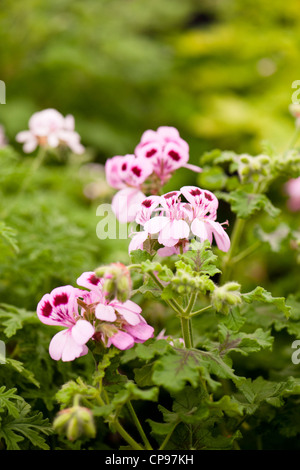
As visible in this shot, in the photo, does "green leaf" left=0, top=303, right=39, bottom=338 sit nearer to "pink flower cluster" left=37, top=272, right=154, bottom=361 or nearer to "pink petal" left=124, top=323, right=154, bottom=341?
"pink flower cluster" left=37, top=272, right=154, bottom=361

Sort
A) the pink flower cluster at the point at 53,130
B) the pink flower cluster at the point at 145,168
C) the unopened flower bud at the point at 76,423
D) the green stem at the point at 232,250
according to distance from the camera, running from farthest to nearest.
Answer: the pink flower cluster at the point at 53,130, the green stem at the point at 232,250, the pink flower cluster at the point at 145,168, the unopened flower bud at the point at 76,423

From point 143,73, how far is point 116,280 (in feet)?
11.0

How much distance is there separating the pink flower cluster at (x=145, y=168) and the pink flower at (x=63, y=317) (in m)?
0.32

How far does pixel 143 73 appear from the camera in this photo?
3906mm

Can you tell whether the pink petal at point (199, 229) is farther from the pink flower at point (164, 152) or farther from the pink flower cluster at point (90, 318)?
the pink flower at point (164, 152)

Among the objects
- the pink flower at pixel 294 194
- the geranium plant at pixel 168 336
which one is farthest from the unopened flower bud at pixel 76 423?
the pink flower at pixel 294 194

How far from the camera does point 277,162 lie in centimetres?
125

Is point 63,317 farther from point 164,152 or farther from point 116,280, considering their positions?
point 164,152

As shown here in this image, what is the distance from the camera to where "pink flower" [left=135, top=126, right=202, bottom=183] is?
1228 mm

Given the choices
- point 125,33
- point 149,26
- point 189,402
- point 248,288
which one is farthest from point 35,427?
point 149,26

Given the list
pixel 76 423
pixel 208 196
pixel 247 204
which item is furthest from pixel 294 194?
pixel 76 423

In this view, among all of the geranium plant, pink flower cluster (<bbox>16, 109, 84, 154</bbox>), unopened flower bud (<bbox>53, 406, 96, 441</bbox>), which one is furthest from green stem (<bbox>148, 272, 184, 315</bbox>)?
pink flower cluster (<bbox>16, 109, 84, 154</bbox>)

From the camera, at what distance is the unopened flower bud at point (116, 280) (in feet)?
2.76

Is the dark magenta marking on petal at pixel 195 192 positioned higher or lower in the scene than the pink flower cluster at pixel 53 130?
lower
